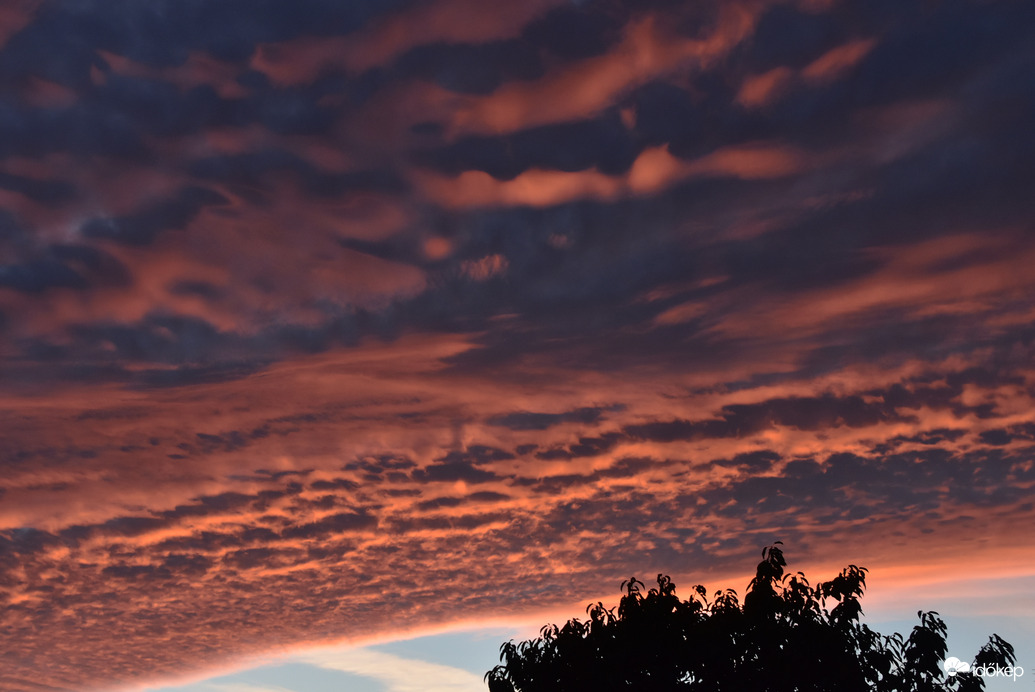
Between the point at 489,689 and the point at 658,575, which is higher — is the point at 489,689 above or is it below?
below

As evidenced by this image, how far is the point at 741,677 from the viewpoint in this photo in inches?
1029

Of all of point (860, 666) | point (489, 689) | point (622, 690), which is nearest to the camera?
point (860, 666)

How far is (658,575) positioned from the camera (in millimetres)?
28578

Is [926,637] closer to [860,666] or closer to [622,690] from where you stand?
[860,666]

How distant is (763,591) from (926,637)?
460cm

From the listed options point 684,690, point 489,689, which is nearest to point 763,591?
point 684,690

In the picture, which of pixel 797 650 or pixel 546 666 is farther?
pixel 546 666

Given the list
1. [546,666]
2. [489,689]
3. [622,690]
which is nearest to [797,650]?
[622,690]

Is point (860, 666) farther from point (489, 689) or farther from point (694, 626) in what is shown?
point (489, 689)

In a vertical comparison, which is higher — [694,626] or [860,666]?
[694,626]

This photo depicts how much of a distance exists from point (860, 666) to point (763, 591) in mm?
3212

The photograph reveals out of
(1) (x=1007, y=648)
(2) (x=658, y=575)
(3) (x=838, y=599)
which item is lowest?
(1) (x=1007, y=648)

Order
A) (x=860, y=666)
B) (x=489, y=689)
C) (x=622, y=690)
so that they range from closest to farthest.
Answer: (x=860, y=666), (x=622, y=690), (x=489, y=689)

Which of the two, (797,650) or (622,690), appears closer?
(797,650)
